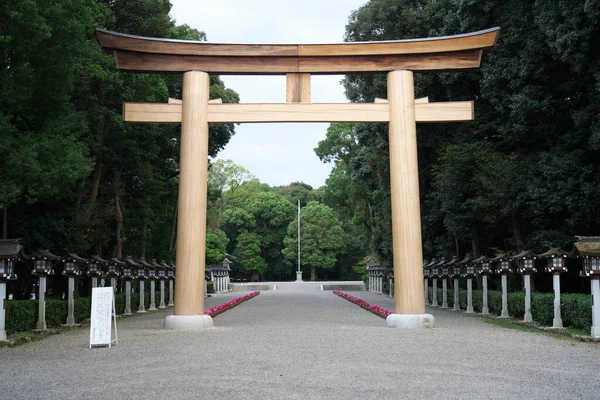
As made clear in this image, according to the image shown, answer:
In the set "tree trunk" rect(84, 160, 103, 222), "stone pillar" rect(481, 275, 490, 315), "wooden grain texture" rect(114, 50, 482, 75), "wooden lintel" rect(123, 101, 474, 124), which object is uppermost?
"wooden grain texture" rect(114, 50, 482, 75)

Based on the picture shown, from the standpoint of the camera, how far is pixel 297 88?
13609 mm

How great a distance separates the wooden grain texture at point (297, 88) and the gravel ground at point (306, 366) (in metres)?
5.07

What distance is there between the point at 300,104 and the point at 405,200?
3.11 metres

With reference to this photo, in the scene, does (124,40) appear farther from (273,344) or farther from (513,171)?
(513,171)

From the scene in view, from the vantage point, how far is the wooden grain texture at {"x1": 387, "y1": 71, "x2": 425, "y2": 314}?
1283 cm

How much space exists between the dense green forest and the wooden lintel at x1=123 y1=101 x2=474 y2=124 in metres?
1.89

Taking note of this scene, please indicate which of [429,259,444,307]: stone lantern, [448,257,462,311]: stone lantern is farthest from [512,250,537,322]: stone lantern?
[429,259,444,307]: stone lantern

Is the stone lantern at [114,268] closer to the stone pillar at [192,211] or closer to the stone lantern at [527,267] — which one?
the stone pillar at [192,211]

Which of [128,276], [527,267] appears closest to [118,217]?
[128,276]

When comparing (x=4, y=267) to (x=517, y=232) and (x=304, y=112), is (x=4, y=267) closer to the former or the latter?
(x=304, y=112)

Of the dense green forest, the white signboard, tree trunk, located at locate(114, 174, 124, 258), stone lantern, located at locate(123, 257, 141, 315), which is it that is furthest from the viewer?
tree trunk, located at locate(114, 174, 124, 258)

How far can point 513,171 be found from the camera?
17812 millimetres

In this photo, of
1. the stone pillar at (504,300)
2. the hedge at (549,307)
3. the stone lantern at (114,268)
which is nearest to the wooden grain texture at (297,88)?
the hedge at (549,307)

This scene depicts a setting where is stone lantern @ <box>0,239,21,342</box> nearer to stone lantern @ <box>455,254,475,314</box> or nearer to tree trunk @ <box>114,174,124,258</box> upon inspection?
tree trunk @ <box>114,174,124,258</box>
